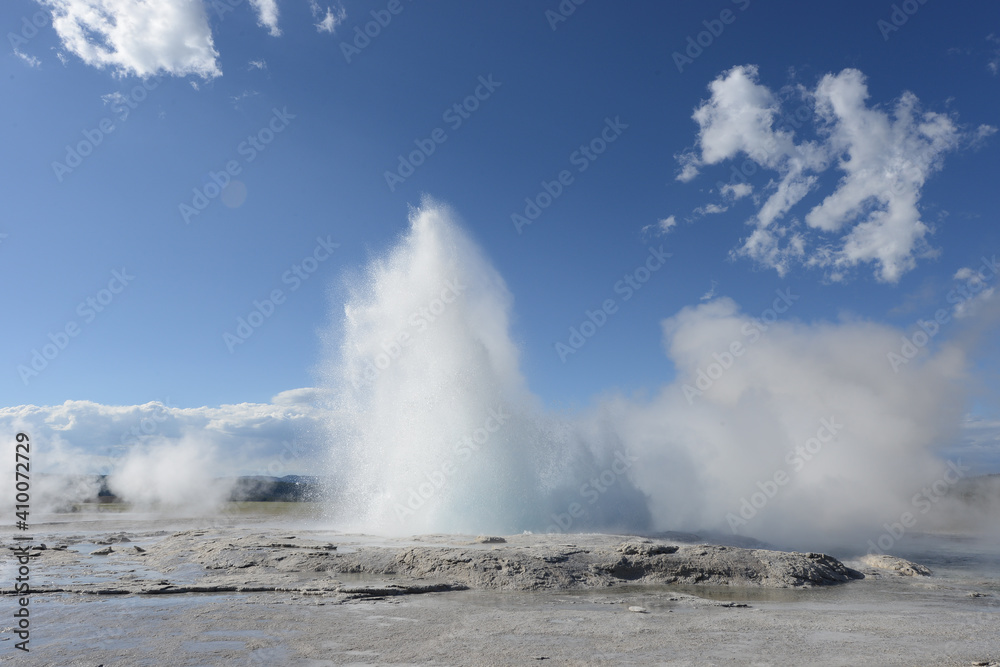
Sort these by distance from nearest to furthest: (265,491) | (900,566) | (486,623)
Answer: (486,623)
(900,566)
(265,491)

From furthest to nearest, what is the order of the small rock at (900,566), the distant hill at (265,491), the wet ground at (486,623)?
the distant hill at (265,491), the small rock at (900,566), the wet ground at (486,623)

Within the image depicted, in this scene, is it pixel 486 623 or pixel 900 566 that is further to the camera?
pixel 900 566

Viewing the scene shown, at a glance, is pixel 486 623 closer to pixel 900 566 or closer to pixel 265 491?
pixel 900 566

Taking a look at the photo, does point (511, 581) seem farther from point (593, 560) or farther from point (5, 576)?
point (5, 576)

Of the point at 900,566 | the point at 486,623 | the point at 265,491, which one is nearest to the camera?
the point at 486,623

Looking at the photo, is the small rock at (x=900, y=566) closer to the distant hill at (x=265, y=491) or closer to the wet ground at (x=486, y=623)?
the wet ground at (x=486, y=623)

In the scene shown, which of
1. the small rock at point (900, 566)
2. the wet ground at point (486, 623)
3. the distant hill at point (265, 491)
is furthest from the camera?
the distant hill at point (265, 491)

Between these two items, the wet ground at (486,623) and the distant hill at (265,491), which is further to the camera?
the distant hill at (265,491)

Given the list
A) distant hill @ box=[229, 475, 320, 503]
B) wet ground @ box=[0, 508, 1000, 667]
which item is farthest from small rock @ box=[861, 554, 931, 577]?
distant hill @ box=[229, 475, 320, 503]

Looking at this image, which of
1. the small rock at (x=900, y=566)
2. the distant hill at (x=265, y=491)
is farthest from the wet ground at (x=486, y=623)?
the distant hill at (x=265, y=491)

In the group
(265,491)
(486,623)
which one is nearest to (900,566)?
(486,623)

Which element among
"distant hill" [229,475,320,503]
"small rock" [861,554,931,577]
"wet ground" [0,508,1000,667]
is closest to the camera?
"wet ground" [0,508,1000,667]

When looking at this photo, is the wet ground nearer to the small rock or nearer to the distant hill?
the small rock

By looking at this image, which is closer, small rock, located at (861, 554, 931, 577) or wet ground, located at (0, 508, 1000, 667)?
wet ground, located at (0, 508, 1000, 667)
